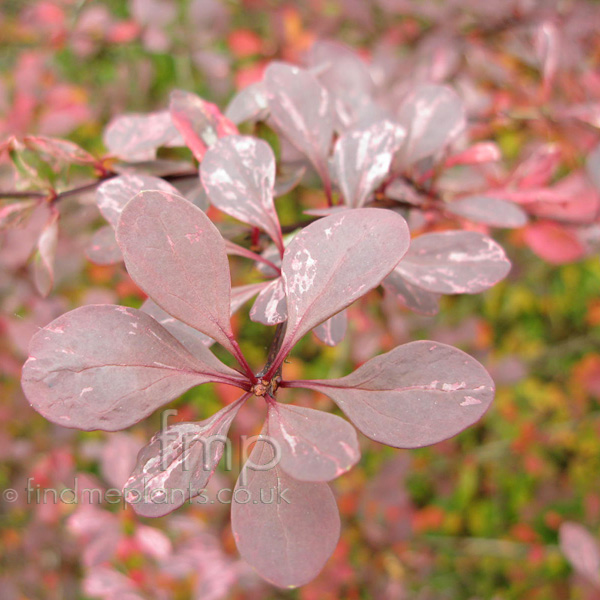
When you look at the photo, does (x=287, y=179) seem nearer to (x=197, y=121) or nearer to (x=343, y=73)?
(x=197, y=121)

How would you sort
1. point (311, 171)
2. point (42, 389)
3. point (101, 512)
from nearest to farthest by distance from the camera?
1. point (42, 389)
2. point (311, 171)
3. point (101, 512)

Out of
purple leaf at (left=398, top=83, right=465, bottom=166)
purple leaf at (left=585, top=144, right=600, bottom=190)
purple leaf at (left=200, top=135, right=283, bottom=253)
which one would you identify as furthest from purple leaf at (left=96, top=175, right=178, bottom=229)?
purple leaf at (left=585, top=144, right=600, bottom=190)

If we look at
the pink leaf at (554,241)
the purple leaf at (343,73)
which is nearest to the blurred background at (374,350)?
the pink leaf at (554,241)

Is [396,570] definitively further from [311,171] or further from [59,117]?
[59,117]

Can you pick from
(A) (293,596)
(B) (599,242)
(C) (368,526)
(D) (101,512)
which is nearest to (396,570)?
(C) (368,526)

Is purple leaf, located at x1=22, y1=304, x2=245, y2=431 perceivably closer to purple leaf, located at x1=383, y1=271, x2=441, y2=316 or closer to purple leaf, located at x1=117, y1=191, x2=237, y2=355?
purple leaf, located at x1=117, y1=191, x2=237, y2=355

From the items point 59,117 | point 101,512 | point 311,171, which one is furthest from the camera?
point 59,117

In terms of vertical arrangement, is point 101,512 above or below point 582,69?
below
